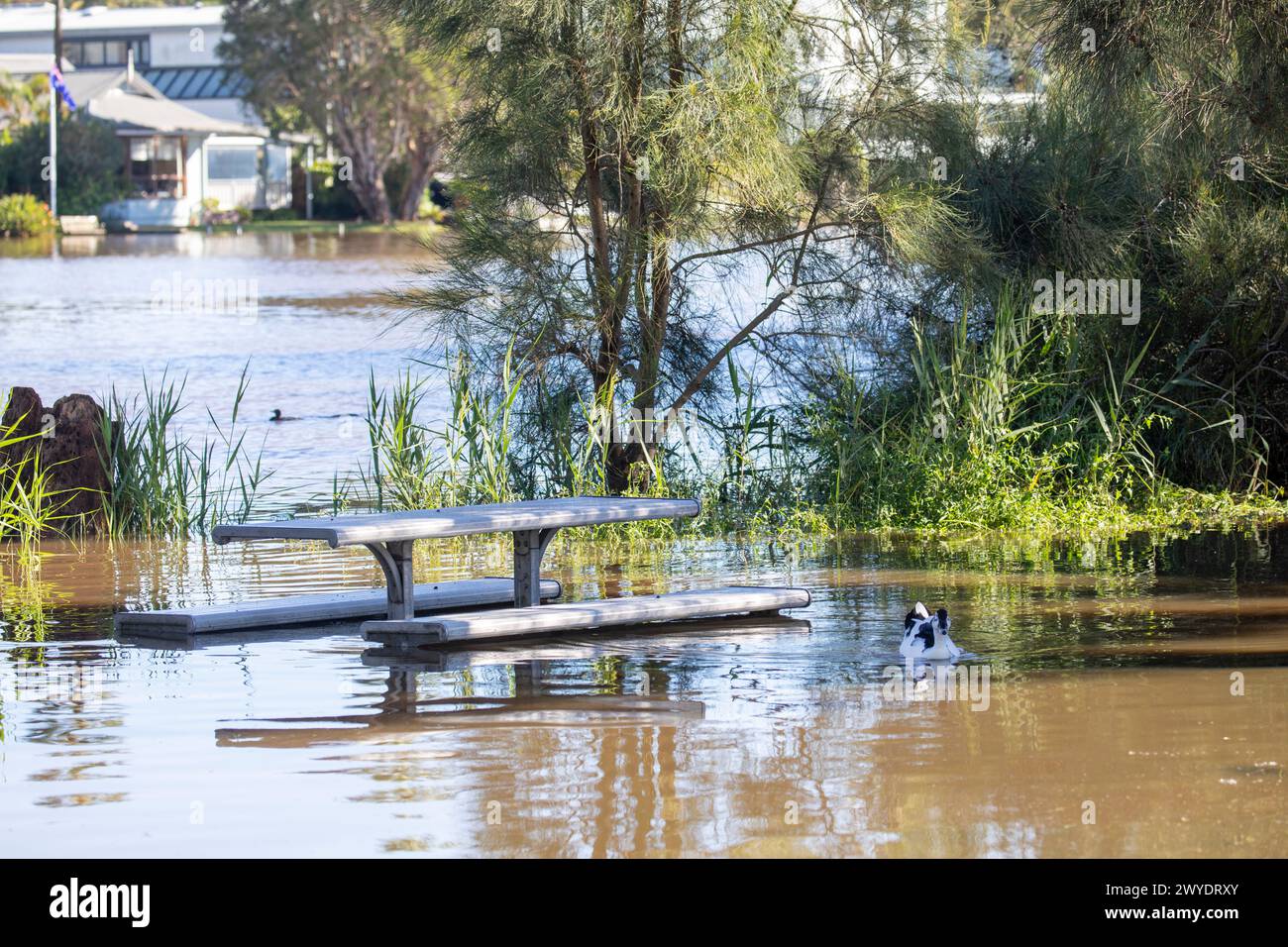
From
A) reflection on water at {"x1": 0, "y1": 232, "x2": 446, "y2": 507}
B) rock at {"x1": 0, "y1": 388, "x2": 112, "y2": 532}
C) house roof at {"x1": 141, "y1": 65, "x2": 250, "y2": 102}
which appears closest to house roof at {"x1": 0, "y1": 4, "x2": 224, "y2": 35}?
house roof at {"x1": 141, "y1": 65, "x2": 250, "y2": 102}

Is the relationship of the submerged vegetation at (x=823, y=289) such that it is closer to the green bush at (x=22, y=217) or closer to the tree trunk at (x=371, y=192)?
the green bush at (x=22, y=217)

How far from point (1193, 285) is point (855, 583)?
4195mm

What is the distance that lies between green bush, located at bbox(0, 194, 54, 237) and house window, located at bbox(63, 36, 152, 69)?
31.4 metres

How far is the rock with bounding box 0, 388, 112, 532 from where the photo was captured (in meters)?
12.1

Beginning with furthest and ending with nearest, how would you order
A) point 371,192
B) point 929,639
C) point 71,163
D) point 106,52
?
point 106,52 → point 371,192 → point 71,163 → point 929,639

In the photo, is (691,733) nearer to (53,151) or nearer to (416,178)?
(53,151)

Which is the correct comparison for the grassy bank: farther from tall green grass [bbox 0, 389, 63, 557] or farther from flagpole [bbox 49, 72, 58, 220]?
flagpole [bbox 49, 72, 58, 220]

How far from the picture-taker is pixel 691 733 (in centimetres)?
700

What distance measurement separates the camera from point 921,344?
1242 cm

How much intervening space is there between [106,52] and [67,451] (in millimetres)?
87797

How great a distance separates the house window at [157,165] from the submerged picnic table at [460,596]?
62.7 meters

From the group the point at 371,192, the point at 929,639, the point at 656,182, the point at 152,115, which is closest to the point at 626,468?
the point at 656,182

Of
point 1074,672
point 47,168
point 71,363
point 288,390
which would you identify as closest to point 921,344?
Result: point 1074,672

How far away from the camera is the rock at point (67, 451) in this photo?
1210 cm
